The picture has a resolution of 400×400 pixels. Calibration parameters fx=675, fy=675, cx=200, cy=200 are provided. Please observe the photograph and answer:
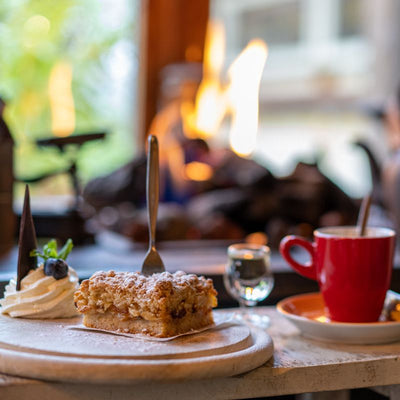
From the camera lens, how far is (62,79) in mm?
4699

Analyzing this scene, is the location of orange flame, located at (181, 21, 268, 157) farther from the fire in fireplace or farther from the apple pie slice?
the apple pie slice

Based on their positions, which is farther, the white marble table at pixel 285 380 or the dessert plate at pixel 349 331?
the dessert plate at pixel 349 331

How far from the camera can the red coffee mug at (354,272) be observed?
1436 millimetres

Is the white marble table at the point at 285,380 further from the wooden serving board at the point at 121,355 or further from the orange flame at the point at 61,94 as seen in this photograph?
the orange flame at the point at 61,94

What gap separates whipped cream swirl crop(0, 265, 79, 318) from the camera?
4.58ft

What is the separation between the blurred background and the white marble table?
126 centimetres

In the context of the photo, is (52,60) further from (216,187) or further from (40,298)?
(40,298)

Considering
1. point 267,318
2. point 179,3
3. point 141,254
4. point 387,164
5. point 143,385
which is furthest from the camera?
point 179,3

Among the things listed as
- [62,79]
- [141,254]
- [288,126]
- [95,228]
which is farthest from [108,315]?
[288,126]

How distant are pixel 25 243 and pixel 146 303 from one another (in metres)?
0.37

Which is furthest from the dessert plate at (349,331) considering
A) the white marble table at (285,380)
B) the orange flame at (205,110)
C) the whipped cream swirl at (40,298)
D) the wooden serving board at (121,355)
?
the orange flame at (205,110)

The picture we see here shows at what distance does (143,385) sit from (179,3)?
3.91 metres

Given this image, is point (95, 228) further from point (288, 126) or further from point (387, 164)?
point (288, 126)

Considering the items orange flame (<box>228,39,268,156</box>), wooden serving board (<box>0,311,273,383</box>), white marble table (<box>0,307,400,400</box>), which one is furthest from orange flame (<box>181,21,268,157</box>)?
wooden serving board (<box>0,311,273,383</box>)
